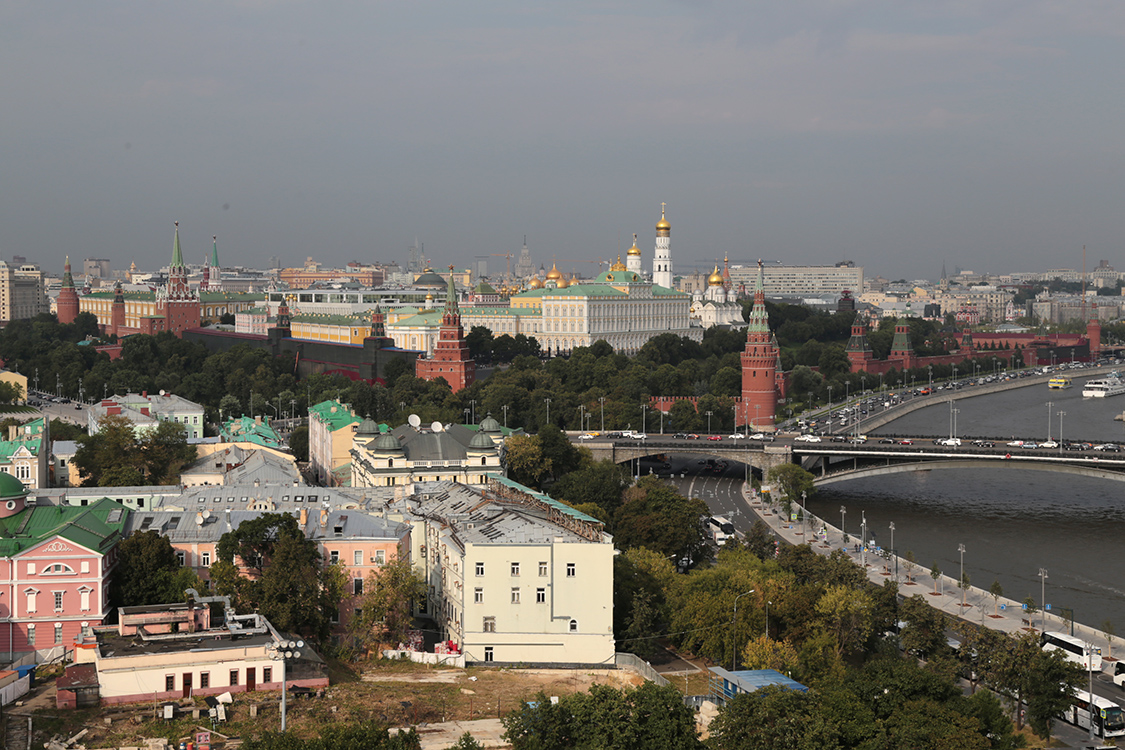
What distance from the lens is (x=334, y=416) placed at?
51.8 m

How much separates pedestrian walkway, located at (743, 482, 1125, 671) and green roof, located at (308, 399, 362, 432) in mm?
16020

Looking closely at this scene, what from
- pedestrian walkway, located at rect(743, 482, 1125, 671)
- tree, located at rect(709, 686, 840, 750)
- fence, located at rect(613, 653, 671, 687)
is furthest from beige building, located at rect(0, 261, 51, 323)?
tree, located at rect(709, 686, 840, 750)

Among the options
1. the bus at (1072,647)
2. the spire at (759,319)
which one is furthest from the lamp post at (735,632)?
the spire at (759,319)

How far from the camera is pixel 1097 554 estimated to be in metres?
41.4

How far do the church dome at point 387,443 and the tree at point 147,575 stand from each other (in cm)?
1166

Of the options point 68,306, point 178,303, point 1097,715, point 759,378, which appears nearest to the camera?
point 1097,715

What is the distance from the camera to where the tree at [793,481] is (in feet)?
161

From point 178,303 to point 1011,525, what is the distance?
273 ft

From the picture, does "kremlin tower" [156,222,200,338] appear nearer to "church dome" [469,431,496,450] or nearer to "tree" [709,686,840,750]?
"church dome" [469,431,496,450]

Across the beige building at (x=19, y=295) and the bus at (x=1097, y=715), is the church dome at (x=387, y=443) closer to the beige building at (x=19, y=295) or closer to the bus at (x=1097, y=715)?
the bus at (x=1097, y=715)

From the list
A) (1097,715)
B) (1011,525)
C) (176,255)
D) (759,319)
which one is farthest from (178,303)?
(1097,715)

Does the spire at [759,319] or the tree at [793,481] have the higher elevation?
the spire at [759,319]

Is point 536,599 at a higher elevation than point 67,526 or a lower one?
lower

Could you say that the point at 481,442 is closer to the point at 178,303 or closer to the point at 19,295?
the point at 178,303
